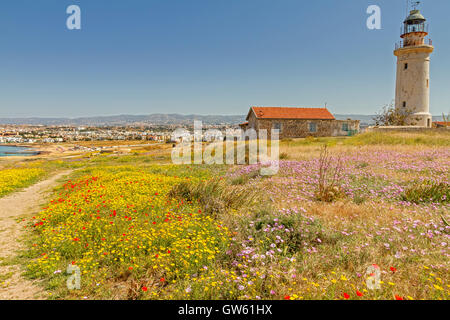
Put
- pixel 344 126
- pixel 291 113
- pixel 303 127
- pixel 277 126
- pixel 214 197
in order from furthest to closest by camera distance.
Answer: pixel 344 126 → pixel 291 113 → pixel 303 127 → pixel 277 126 → pixel 214 197

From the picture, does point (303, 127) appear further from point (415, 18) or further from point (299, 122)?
point (415, 18)

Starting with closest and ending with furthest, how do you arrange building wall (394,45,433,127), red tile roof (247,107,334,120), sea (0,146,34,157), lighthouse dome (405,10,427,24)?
building wall (394,45,433,127) → lighthouse dome (405,10,427,24) → red tile roof (247,107,334,120) → sea (0,146,34,157)

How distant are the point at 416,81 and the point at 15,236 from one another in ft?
145

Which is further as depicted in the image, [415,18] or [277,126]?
[277,126]

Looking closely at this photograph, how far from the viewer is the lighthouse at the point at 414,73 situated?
33.7 metres

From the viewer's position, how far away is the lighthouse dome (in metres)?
35.0

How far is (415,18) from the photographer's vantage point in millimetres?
35125

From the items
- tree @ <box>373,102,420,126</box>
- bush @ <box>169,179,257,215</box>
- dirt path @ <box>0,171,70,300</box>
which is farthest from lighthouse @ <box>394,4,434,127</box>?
dirt path @ <box>0,171,70,300</box>

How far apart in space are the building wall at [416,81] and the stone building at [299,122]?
30.8 ft

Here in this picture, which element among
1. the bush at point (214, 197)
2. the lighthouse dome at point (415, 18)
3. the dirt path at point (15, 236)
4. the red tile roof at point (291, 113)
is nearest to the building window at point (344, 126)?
the red tile roof at point (291, 113)

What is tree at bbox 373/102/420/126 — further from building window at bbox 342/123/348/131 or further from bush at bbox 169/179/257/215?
bush at bbox 169/179/257/215

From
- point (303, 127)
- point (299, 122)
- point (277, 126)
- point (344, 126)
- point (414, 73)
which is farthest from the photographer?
point (344, 126)

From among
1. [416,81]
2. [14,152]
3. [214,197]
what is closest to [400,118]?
[416,81]
